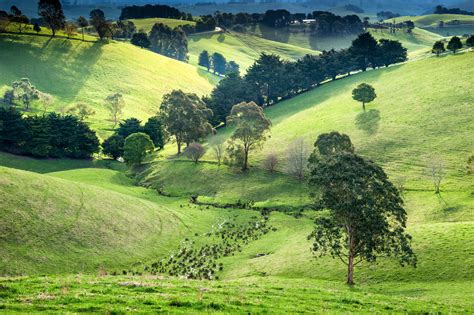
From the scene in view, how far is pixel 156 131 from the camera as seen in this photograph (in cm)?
13450

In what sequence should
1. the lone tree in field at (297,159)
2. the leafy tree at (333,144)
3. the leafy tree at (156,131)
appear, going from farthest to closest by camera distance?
1. the leafy tree at (156,131)
2. the lone tree in field at (297,159)
3. the leafy tree at (333,144)

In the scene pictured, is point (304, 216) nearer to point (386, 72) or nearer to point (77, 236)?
point (77, 236)

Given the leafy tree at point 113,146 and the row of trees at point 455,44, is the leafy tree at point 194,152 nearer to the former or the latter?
the leafy tree at point 113,146

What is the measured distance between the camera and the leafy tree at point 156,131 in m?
134

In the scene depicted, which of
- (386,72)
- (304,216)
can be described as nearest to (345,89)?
(386,72)

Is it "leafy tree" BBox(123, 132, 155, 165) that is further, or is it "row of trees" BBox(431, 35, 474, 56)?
"row of trees" BBox(431, 35, 474, 56)

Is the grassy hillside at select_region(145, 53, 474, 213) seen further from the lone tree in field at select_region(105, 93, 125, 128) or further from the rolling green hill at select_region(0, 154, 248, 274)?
the lone tree in field at select_region(105, 93, 125, 128)

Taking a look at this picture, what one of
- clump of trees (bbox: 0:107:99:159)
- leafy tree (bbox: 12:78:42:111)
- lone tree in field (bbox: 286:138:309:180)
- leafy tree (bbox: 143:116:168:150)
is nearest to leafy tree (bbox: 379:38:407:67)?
lone tree in field (bbox: 286:138:309:180)

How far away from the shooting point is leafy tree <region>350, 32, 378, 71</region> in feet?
577

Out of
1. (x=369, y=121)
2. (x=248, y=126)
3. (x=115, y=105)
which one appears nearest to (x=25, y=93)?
(x=115, y=105)

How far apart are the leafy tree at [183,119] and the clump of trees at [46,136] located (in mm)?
21084

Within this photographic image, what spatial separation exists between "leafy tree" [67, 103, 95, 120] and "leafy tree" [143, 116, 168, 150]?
2453 centimetres

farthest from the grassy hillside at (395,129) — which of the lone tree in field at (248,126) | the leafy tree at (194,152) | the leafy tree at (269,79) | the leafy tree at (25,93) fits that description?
the leafy tree at (25,93)

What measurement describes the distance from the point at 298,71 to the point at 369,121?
60.5 meters
